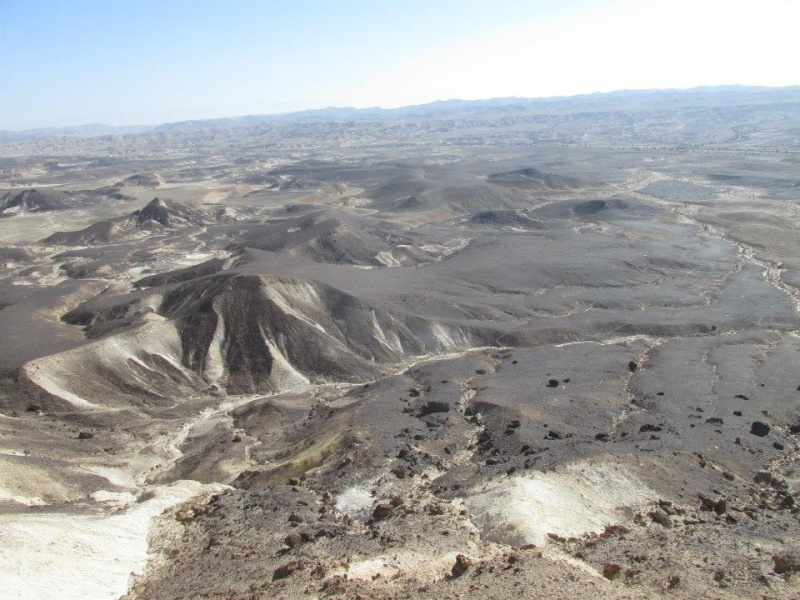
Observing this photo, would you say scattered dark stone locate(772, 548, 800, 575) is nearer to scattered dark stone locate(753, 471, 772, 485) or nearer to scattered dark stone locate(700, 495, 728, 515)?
scattered dark stone locate(700, 495, 728, 515)

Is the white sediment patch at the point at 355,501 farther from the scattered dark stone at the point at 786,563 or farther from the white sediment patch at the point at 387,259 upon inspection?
the white sediment patch at the point at 387,259

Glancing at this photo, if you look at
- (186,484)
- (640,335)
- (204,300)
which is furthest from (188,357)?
(640,335)

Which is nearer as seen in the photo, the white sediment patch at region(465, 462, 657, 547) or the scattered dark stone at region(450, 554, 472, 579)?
the scattered dark stone at region(450, 554, 472, 579)

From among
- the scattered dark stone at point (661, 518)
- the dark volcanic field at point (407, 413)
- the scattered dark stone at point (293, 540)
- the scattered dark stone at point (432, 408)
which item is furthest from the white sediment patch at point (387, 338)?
the scattered dark stone at point (293, 540)

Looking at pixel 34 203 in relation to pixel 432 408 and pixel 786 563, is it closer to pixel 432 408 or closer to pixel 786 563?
pixel 432 408

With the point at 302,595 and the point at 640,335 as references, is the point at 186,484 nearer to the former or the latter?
the point at 302,595

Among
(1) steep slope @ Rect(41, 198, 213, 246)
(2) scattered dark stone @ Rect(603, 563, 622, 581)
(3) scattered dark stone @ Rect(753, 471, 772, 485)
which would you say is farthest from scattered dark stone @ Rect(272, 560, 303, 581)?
(1) steep slope @ Rect(41, 198, 213, 246)
